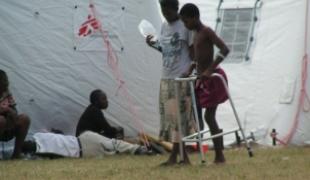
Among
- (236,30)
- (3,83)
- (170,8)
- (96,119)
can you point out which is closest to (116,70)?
(96,119)

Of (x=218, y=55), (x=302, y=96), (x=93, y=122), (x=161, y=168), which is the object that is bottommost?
(x=93, y=122)

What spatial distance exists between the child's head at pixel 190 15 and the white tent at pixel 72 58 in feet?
9.57

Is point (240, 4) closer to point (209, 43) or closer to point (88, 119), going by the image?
point (88, 119)

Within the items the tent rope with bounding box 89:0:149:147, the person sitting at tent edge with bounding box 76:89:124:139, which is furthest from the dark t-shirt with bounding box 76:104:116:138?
the tent rope with bounding box 89:0:149:147

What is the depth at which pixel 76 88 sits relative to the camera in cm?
1024

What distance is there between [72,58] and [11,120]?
130 centimetres

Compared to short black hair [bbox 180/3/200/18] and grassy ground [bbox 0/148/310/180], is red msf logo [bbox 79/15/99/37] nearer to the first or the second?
grassy ground [bbox 0/148/310/180]

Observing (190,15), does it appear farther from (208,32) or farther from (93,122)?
(93,122)

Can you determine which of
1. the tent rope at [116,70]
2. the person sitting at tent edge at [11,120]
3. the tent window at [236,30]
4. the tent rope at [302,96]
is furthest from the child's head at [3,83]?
the tent rope at [302,96]

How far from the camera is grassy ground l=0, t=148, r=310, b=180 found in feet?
21.9

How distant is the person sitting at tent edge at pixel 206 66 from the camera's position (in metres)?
7.24

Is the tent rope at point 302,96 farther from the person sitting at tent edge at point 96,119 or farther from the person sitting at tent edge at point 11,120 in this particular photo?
→ the person sitting at tent edge at point 11,120

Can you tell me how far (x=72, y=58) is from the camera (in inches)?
401

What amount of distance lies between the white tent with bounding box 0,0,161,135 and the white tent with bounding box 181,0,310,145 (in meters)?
1.21
